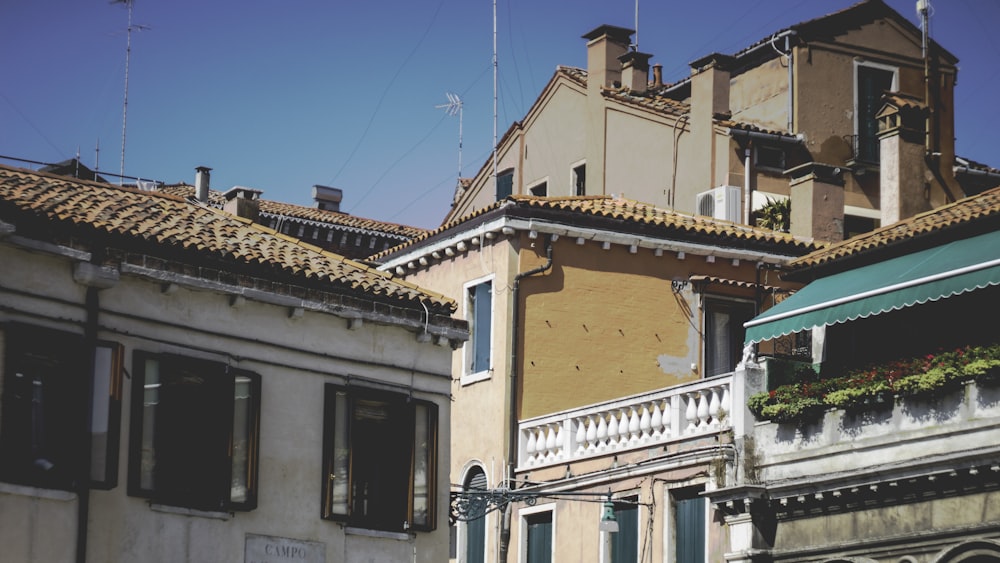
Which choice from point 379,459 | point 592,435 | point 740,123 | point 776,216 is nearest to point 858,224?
point 776,216

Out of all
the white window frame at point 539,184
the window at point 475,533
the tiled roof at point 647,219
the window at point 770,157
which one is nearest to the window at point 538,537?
the window at point 475,533

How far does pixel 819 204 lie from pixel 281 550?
50.2ft

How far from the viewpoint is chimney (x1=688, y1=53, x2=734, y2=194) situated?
3575 centimetres

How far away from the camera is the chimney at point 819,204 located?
32.8 m

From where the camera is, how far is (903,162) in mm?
30000

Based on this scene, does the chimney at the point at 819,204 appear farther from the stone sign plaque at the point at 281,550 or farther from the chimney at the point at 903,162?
the stone sign plaque at the point at 281,550

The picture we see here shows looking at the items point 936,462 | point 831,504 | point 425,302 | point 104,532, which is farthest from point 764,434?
point 104,532

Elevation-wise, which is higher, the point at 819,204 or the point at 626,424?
the point at 819,204

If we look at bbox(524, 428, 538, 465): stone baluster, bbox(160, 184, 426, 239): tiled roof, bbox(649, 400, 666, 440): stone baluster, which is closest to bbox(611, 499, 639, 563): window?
bbox(649, 400, 666, 440): stone baluster

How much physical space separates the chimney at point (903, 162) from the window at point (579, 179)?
31.5 feet

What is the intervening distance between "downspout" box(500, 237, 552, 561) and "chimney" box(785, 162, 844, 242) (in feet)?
18.2

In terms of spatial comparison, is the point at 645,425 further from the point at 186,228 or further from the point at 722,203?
the point at 722,203

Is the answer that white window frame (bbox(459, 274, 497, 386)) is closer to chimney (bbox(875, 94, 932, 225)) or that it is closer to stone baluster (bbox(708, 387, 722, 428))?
stone baluster (bbox(708, 387, 722, 428))

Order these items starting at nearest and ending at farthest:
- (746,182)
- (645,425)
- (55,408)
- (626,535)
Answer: (55,408) → (645,425) → (626,535) → (746,182)
